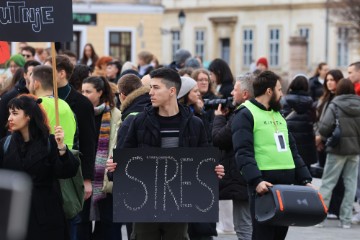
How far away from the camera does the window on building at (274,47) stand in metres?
79.6

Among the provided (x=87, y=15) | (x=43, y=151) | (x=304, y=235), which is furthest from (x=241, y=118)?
(x=87, y=15)

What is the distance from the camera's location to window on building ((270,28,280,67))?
261ft

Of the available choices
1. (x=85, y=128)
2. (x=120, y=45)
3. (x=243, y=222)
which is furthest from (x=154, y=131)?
(x=120, y=45)

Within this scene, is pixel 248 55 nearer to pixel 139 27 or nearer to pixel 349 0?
pixel 349 0

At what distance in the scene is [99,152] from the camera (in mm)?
10781

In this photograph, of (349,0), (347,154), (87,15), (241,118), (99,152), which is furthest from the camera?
(349,0)

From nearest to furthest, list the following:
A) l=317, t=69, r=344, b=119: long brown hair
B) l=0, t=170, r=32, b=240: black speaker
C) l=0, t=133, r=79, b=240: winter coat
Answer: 1. l=0, t=170, r=32, b=240: black speaker
2. l=0, t=133, r=79, b=240: winter coat
3. l=317, t=69, r=344, b=119: long brown hair

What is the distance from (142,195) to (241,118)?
1.31 meters

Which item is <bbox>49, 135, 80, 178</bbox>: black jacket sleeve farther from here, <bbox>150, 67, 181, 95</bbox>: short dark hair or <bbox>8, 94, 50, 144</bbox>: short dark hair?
<bbox>150, 67, 181, 95</bbox>: short dark hair

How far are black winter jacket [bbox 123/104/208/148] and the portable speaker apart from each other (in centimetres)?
77

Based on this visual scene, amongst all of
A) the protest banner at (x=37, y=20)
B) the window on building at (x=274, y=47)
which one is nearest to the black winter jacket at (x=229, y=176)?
the protest banner at (x=37, y=20)

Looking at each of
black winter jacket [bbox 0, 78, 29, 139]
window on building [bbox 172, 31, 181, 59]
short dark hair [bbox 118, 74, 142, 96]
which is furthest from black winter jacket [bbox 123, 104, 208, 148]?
window on building [bbox 172, 31, 181, 59]

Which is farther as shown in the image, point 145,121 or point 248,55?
point 248,55

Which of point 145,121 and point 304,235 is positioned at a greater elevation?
point 145,121
